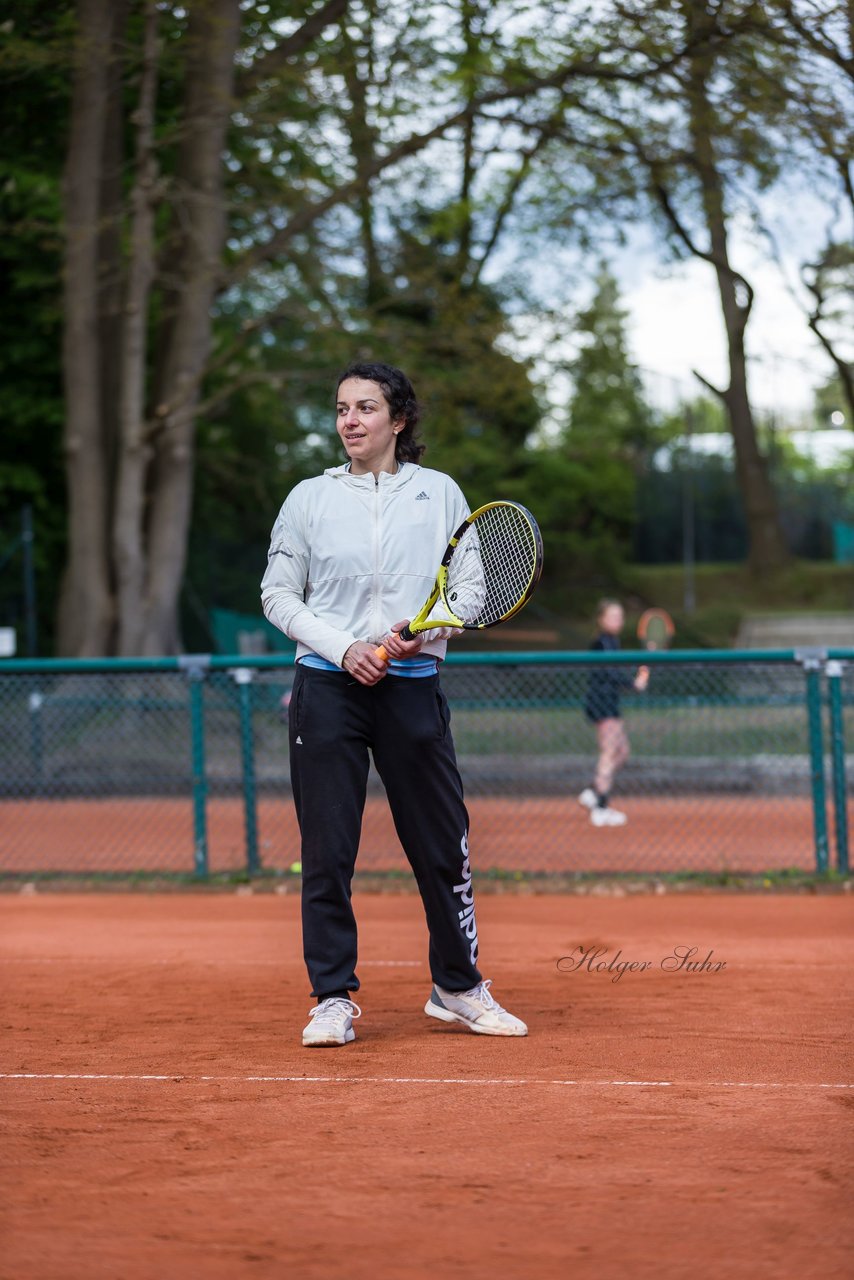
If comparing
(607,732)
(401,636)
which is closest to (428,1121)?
(401,636)

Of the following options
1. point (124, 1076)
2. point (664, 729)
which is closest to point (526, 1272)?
point (124, 1076)

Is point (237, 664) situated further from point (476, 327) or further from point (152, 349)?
point (152, 349)

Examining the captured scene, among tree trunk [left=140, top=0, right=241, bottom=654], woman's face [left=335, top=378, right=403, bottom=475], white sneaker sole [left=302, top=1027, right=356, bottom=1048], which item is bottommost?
white sneaker sole [left=302, top=1027, right=356, bottom=1048]

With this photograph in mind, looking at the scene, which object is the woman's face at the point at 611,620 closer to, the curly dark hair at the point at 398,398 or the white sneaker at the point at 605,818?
the white sneaker at the point at 605,818

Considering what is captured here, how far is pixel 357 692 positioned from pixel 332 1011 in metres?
1.04

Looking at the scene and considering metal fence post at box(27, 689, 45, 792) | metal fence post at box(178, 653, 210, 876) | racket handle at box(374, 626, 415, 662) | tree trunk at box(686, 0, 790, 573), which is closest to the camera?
racket handle at box(374, 626, 415, 662)

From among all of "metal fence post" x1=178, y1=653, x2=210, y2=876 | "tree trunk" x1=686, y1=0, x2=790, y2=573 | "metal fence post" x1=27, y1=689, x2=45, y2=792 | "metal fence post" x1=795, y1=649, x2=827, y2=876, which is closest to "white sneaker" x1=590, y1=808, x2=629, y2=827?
"metal fence post" x1=795, y1=649, x2=827, y2=876

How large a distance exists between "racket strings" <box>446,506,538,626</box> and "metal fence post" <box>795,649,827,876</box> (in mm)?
4282

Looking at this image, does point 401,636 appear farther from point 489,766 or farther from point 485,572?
point 489,766

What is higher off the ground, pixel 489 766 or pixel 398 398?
pixel 398 398

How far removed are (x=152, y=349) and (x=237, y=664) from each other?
13.4 m

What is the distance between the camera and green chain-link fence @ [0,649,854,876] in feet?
32.3

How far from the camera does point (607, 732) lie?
11016 millimetres

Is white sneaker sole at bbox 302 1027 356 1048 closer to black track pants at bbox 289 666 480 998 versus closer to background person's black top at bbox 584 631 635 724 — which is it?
black track pants at bbox 289 666 480 998
